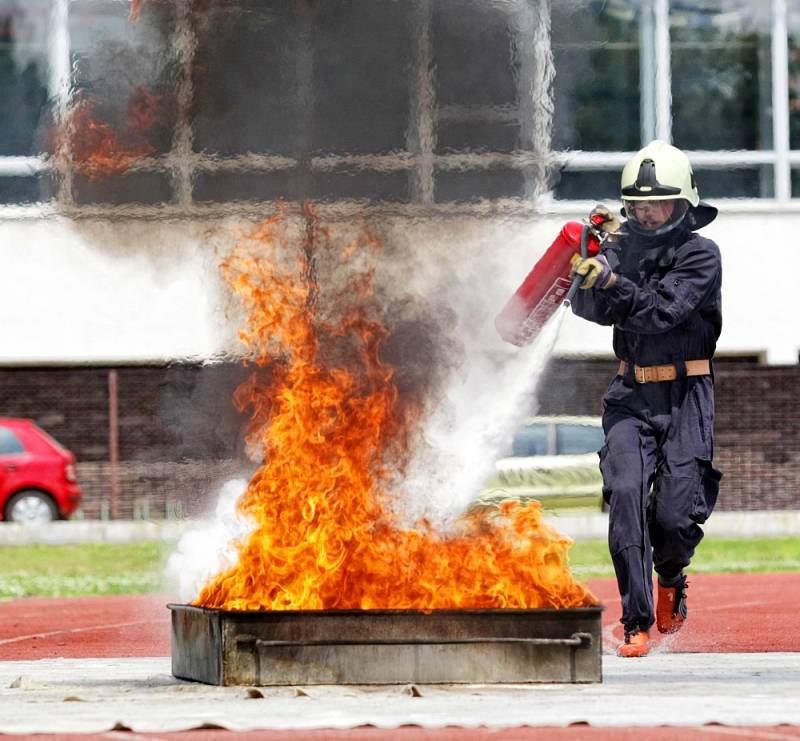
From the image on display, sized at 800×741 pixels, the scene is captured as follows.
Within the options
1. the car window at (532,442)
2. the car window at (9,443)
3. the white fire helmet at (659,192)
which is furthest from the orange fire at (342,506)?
the car window at (9,443)

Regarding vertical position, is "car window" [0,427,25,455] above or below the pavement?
above

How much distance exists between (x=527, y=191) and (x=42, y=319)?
53.2 ft

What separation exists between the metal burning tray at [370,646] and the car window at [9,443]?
17359 millimetres

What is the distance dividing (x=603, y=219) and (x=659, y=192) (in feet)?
1.13

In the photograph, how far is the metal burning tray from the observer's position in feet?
24.5

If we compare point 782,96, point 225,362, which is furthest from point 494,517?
point 782,96

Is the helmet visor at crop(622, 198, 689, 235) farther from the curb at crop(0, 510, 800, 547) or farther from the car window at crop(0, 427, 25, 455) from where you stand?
the car window at crop(0, 427, 25, 455)

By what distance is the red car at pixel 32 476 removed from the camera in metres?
24.4

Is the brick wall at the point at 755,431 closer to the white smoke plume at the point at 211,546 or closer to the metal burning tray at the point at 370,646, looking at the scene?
the white smoke plume at the point at 211,546

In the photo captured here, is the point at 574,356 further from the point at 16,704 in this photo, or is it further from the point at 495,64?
the point at 16,704

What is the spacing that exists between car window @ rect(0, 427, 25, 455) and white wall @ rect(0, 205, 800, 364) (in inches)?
56.7

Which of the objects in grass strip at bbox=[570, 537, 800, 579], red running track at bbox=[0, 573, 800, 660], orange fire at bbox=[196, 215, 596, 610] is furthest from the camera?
grass strip at bbox=[570, 537, 800, 579]

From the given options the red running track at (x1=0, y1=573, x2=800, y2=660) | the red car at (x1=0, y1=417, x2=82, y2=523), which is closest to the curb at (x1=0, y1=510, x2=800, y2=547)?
the red car at (x1=0, y1=417, x2=82, y2=523)

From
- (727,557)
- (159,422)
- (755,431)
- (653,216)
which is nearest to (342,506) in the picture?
(653,216)
